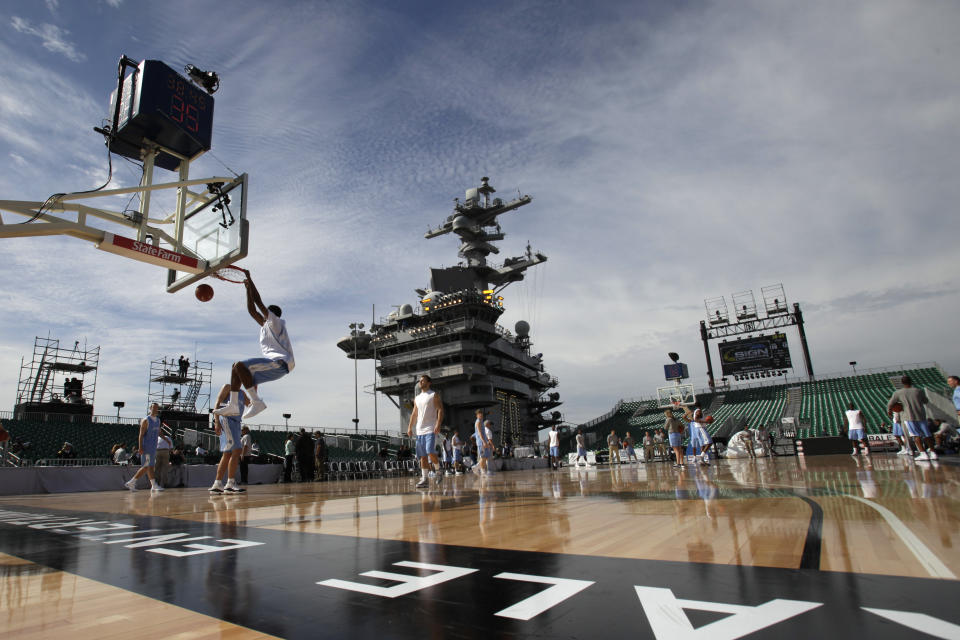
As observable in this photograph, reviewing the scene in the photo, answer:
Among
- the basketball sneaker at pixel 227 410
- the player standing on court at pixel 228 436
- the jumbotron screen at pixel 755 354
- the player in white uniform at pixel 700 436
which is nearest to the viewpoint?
the basketball sneaker at pixel 227 410

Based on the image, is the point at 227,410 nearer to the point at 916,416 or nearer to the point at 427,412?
the point at 427,412

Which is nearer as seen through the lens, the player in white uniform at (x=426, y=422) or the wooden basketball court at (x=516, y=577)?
the wooden basketball court at (x=516, y=577)

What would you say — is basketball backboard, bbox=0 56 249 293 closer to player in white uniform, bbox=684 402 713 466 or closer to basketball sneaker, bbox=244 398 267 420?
basketball sneaker, bbox=244 398 267 420

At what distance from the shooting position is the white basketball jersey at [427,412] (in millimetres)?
8273

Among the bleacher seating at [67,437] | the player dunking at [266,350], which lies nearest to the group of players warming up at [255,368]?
the player dunking at [266,350]

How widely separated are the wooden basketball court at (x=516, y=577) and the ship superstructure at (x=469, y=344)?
3891cm

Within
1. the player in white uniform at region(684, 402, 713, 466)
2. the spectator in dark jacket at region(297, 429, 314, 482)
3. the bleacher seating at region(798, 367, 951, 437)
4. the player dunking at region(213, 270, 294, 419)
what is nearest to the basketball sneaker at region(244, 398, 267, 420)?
the player dunking at region(213, 270, 294, 419)

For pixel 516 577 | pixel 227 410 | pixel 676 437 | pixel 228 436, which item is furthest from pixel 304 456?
pixel 516 577

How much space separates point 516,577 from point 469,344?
40.5 metres

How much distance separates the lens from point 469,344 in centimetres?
4234

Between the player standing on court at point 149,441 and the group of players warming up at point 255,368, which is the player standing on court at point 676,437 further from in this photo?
the player standing on court at point 149,441

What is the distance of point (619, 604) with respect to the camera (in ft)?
4.92

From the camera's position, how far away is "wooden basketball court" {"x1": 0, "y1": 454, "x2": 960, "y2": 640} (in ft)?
4.42

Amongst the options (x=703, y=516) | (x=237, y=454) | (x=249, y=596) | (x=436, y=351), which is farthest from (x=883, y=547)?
(x=436, y=351)
